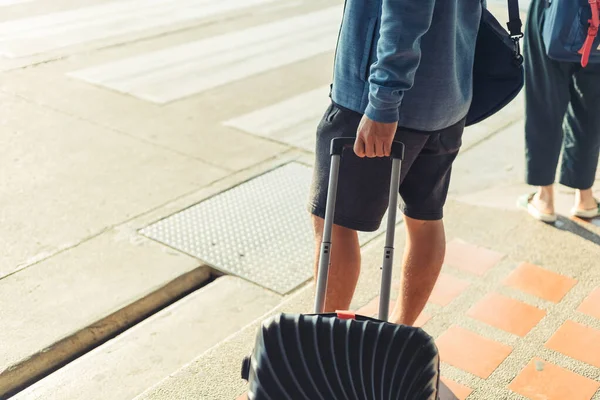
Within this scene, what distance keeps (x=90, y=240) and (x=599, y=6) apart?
8.86 feet

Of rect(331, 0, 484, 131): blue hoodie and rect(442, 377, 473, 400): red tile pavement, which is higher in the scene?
rect(331, 0, 484, 131): blue hoodie

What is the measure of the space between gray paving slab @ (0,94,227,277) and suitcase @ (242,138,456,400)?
2.24 m

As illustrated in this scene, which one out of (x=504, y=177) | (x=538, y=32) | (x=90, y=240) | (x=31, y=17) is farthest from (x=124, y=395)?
(x=31, y=17)

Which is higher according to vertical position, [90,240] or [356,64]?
[356,64]

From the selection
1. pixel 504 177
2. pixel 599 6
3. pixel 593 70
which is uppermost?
pixel 599 6

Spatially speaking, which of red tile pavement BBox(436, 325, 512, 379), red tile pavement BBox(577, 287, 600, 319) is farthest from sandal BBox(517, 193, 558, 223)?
red tile pavement BBox(436, 325, 512, 379)

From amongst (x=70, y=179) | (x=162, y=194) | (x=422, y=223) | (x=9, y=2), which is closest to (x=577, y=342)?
(x=422, y=223)

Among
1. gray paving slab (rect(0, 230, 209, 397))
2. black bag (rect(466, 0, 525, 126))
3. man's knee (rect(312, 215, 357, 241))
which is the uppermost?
black bag (rect(466, 0, 525, 126))

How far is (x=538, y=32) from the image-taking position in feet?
12.9

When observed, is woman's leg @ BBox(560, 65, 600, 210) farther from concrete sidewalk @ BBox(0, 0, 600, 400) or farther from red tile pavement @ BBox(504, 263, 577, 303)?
red tile pavement @ BBox(504, 263, 577, 303)

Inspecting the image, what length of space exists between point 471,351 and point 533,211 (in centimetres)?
137

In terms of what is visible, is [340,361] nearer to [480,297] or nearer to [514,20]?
[514,20]

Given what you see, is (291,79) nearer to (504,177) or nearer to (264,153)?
(264,153)

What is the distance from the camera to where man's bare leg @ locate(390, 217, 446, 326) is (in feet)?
9.57
